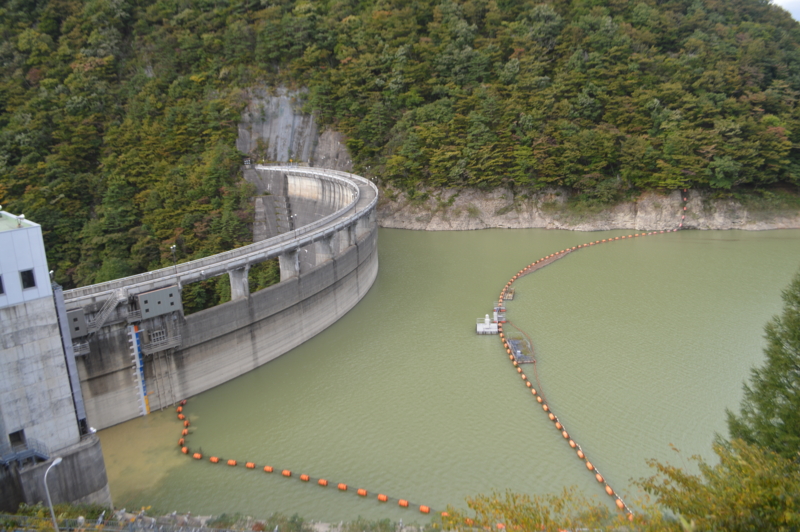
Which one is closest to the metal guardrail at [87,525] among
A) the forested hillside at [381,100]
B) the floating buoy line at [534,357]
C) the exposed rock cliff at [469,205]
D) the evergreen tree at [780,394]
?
the floating buoy line at [534,357]

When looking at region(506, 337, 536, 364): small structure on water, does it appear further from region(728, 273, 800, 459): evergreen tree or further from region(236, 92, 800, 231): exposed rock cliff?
region(236, 92, 800, 231): exposed rock cliff

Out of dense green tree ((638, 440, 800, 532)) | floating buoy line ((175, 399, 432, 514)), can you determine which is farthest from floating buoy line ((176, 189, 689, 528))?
dense green tree ((638, 440, 800, 532))

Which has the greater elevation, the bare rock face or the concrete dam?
the bare rock face

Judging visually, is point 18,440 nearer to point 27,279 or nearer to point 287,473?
point 27,279

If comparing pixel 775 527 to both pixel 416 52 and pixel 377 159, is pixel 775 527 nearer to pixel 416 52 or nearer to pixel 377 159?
pixel 377 159

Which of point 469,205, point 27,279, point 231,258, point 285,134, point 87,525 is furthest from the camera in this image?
point 285,134

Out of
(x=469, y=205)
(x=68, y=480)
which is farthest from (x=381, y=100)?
(x=68, y=480)

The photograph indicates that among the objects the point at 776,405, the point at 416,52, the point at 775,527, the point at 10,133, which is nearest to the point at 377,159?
the point at 416,52
